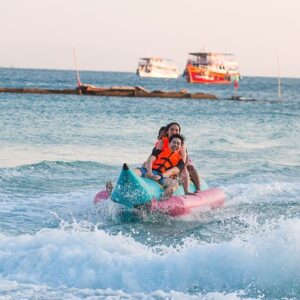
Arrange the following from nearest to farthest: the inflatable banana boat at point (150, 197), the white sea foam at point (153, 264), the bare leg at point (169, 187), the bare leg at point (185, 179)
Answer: the white sea foam at point (153, 264) → the inflatable banana boat at point (150, 197) → the bare leg at point (169, 187) → the bare leg at point (185, 179)

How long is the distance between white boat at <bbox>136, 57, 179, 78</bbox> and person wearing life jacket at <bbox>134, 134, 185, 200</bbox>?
86262 mm

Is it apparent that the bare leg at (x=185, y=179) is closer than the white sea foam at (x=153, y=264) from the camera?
No

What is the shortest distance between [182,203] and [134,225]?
821 mm

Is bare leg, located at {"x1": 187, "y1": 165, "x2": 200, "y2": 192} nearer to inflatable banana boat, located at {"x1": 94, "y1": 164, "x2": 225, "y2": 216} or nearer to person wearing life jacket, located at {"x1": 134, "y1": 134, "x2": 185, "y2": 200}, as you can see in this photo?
inflatable banana boat, located at {"x1": 94, "y1": 164, "x2": 225, "y2": 216}

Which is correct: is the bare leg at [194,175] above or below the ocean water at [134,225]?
above

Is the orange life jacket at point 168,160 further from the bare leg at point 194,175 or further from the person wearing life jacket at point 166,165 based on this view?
the bare leg at point 194,175

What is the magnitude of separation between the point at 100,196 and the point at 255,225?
83.1 inches

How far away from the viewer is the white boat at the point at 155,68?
9638 cm

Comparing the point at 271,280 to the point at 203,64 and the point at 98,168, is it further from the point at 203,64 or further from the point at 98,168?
Result: the point at 203,64

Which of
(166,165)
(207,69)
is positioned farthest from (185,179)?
(207,69)

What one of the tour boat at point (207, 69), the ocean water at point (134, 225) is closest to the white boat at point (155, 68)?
the tour boat at point (207, 69)

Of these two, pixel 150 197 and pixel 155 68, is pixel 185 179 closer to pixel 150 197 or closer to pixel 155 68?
pixel 150 197

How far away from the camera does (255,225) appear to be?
9234 mm

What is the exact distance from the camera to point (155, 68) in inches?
3809
